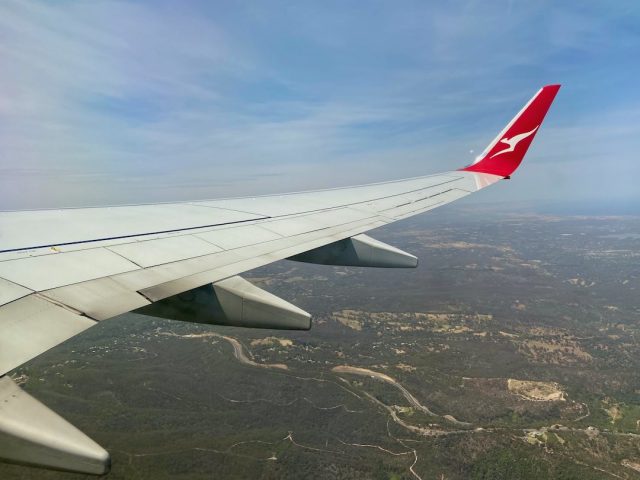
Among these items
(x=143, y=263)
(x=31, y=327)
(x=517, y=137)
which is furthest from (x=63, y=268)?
(x=517, y=137)

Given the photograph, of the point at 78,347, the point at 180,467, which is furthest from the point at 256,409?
the point at 78,347

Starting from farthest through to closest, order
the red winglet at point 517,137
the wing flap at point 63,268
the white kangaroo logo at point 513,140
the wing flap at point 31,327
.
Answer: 1. the white kangaroo logo at point 513,140
2. the red winglet at point 517,137
3. the wing flap at point 63,268
4. the wing flap at point 31,327

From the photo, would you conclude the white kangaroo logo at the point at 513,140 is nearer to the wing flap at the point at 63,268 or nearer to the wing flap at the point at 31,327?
the wing flap at the point at 63,268

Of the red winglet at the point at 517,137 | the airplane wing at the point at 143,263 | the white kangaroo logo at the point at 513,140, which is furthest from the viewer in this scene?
the white kangaroo logo at the point at 513,140

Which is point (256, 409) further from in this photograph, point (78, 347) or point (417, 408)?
point (78, 347)

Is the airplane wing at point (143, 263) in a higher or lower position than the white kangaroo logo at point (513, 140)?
lower

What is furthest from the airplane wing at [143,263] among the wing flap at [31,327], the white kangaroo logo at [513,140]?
the white kangaroo logo at [513,140]

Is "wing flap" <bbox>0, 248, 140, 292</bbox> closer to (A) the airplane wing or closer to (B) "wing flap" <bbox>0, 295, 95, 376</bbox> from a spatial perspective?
(A) the airplane wing
